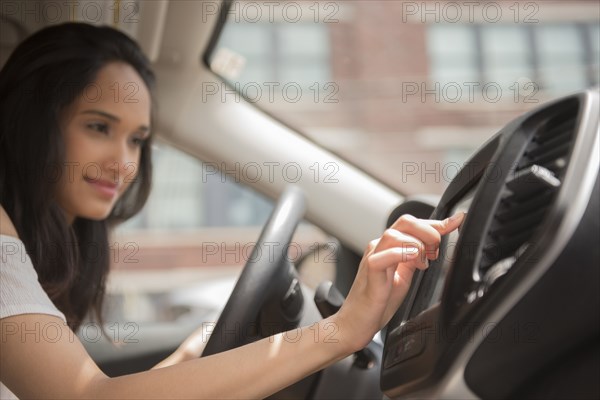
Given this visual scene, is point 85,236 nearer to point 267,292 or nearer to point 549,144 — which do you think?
point 267,292

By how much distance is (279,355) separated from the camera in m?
0.77

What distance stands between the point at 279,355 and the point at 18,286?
376 mm

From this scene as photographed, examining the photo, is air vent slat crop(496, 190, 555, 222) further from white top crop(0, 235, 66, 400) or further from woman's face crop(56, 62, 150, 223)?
woman's face crop(56, 62, 150, 223)

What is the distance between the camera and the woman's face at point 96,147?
4.30 feet

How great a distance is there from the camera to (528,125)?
0.65 m

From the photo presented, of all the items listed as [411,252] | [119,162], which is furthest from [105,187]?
[411,252]

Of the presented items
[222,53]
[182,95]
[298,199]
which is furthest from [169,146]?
[298,199]

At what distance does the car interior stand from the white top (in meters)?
0.22

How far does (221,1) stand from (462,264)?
0.95 m

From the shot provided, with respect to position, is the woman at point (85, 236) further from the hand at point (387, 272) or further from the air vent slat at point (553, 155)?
the air vent slat at point (553, 155)

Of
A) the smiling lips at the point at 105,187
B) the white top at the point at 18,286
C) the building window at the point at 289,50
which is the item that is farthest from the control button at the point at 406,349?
the building window at the point at 289,50

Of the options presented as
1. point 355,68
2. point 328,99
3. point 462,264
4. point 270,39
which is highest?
point 462,264

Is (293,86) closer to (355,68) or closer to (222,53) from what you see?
(222,53)

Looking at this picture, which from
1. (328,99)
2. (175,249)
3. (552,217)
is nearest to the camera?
(552,217)
